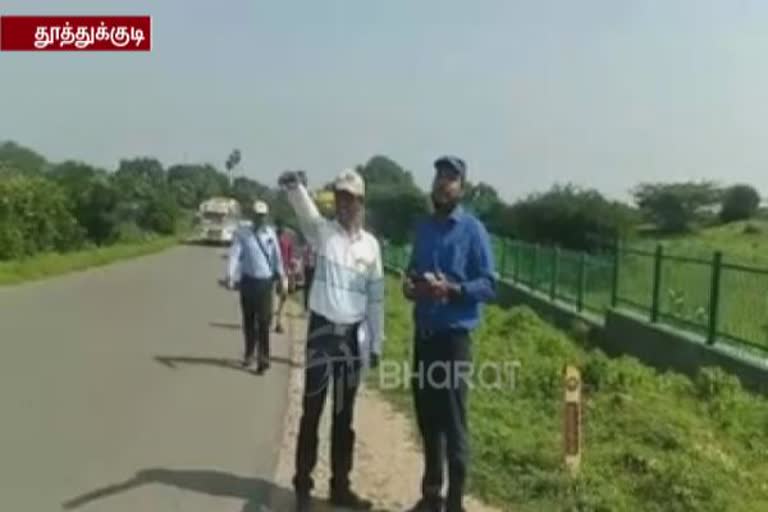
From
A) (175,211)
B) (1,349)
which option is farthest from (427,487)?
(175,211)

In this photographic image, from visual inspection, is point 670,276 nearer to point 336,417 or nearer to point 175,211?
point 336,417

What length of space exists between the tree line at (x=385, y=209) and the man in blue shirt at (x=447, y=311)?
18.4ft

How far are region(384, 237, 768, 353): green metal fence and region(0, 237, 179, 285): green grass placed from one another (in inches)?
571

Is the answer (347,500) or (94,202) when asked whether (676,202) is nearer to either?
(94,202)

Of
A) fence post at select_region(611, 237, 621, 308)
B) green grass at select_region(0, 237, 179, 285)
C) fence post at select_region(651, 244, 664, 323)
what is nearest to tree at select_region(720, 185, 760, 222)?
green grass at select_region(0, 237, 179, 285)

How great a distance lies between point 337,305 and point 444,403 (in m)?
0.81

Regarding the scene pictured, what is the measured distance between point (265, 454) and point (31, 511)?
1.87 meters

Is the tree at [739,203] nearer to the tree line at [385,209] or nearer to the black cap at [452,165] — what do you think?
the tree line at [385,209]

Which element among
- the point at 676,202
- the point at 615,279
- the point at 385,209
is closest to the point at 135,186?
the point at 676,202

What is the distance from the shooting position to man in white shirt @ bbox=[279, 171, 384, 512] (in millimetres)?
5375

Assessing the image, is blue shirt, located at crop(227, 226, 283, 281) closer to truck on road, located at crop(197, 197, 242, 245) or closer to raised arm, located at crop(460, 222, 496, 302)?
raised arm, located at crop(460, 222, 496, 302)

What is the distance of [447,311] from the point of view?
504 centimetres

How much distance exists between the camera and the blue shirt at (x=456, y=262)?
503cm

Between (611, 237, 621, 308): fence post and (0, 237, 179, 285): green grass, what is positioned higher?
(611, 237, 621, 308): fence post
